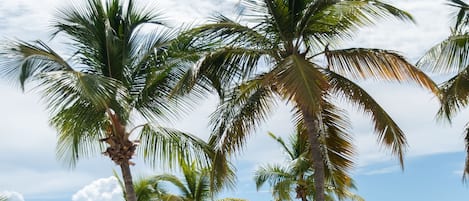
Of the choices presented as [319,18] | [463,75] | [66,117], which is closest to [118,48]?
[66,117]

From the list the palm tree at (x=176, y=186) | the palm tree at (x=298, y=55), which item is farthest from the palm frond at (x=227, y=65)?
the palm tree at (x=176, y=186)

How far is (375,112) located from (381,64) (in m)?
0.93

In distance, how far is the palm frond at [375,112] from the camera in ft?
47.7

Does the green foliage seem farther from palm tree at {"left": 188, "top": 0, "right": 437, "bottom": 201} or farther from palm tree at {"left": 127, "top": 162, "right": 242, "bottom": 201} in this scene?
palm tree at {"left": 188, "top": 0, "right": 437, "bottom": 201}

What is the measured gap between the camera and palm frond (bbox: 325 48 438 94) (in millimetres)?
14203

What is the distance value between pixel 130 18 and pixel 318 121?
4.53 meters

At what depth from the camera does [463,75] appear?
52.7 ft

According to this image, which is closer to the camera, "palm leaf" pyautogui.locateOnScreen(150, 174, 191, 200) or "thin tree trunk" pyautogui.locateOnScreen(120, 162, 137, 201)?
"thin tree trunk" pyautogui.locateOnScreen(120, 162, 137, 201)

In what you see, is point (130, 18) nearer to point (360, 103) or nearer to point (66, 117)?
point (66, 117)

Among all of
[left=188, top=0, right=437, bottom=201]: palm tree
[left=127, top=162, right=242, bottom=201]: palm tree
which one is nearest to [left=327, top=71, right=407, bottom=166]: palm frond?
[left=188, top=0, right=437, bottom=201]: palm tree

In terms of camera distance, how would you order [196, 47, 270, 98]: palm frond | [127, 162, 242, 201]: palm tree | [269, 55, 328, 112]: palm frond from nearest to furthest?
[269, 55, 328, 112]: palm frond → [196, 47, 270, 98]: palm frond → [127, 162, 242, 201]: palm tree

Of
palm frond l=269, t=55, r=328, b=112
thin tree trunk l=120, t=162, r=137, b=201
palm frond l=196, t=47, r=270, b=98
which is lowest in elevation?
thin tree trunk l=120, t=162, r=137, b=201

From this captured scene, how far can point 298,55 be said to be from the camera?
14492mm

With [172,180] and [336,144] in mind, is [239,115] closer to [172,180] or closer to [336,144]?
[336,144]
